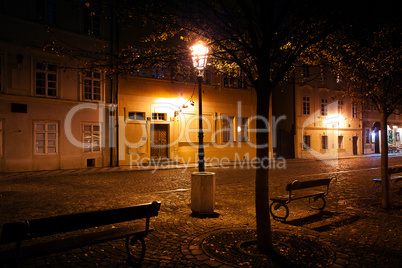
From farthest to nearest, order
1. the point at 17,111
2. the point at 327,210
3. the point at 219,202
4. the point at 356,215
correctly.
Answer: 1. the point at 17,111
2. the point at 219,202
3. the point at 327,210
4. the point at 356,215

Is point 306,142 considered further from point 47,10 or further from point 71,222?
point 71,222

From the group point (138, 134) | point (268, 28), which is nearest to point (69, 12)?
point (138, 134)

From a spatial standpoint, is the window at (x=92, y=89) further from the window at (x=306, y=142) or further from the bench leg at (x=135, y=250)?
the window at (x=306, y=142)

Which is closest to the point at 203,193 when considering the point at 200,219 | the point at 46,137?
the point at 200,219

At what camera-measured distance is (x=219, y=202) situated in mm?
9297

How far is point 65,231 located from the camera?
4156mm

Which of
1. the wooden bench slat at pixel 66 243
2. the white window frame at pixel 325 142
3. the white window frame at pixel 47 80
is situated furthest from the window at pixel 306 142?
the wooden bench slat at pixel 66 243

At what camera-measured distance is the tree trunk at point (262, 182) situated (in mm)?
5090

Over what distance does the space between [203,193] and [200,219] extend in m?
0.61

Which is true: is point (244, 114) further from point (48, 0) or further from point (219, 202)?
point (219, 202)

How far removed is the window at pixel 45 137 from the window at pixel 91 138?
1.69 metres

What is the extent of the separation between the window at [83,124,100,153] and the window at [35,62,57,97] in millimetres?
2727

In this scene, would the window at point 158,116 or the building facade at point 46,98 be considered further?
the window at point 158,116

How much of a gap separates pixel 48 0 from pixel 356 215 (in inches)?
740
